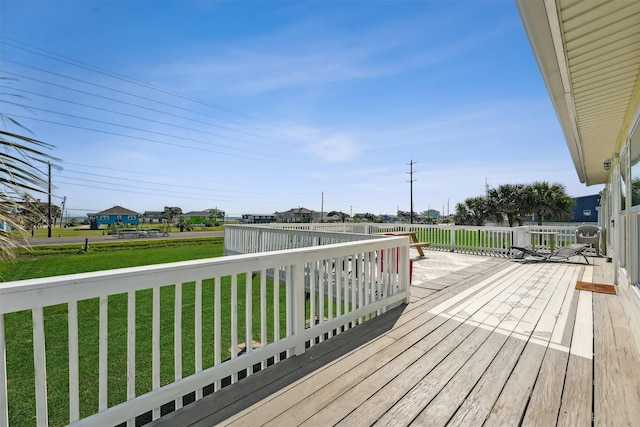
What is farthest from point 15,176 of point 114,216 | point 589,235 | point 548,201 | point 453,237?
point 114,216

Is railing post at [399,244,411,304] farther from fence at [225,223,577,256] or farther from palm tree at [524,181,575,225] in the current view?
palm tree at [524,181,575,225]

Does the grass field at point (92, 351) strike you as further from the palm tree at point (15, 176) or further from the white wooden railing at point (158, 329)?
the palm tree at point (15, 176)

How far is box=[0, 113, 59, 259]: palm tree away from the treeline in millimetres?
22297

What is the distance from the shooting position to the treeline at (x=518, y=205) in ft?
57.0

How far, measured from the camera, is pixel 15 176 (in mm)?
1566

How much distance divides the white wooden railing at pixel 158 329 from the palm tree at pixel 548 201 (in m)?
19.1

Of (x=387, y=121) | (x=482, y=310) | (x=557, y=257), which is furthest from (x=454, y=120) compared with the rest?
(x=482, y=310)

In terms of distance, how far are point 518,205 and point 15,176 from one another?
22.5 meters

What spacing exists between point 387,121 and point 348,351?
41.0 ft

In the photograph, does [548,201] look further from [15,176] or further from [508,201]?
[15,176]

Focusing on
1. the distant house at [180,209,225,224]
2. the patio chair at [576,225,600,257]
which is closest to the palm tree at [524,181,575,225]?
the patio chair at [576,225,600,257]

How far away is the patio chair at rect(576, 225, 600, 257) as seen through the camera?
294 inches

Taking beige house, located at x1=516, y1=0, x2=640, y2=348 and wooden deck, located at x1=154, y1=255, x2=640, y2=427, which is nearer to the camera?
wooden deck, located at x1=154, y1=255, x2=640, y2=427

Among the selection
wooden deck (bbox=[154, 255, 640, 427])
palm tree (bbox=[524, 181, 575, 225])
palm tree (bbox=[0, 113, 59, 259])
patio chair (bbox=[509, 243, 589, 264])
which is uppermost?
palm tree (bbox=[524, 181, 575, 225])
